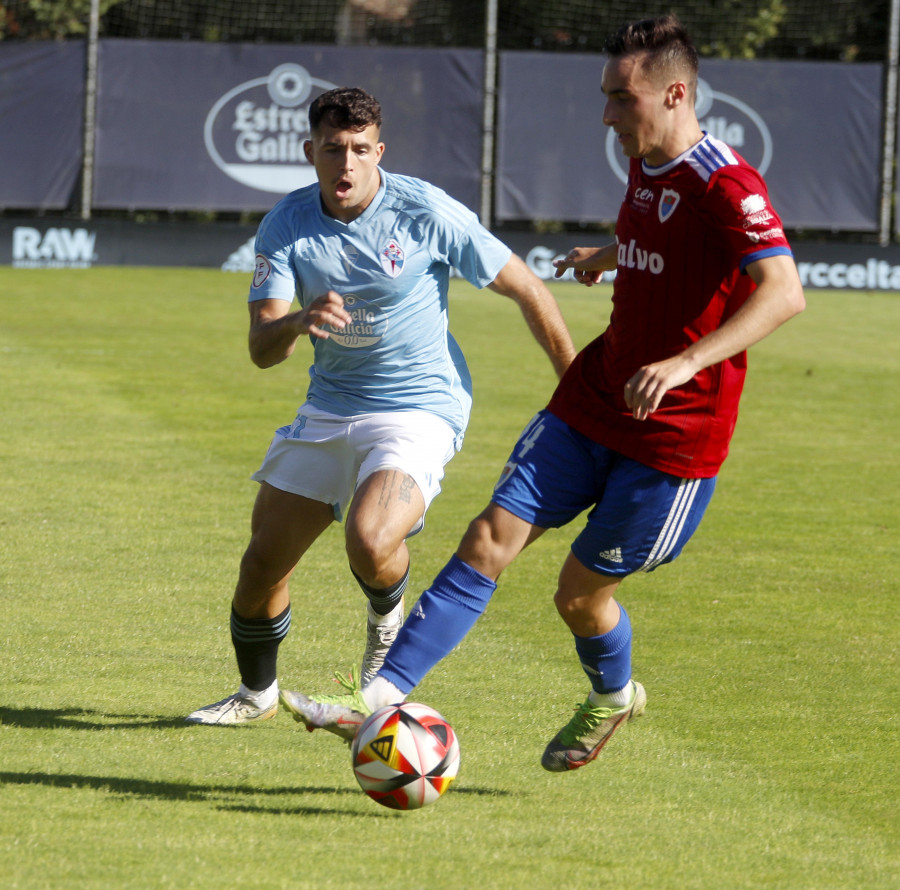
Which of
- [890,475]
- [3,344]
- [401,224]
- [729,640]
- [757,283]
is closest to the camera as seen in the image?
[757,283]

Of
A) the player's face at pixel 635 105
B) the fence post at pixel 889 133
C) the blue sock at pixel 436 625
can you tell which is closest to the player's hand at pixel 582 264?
the player's face at pixel 635 105

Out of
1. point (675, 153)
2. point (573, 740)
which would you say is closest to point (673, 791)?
point (573, 740)

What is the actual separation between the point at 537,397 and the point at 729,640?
6.82m

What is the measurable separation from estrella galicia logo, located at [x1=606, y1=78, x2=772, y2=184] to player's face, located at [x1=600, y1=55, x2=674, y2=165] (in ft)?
60.8

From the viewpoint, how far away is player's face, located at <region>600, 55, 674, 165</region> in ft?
13.1

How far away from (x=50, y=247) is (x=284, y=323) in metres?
17.7

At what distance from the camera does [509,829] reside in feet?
12.8

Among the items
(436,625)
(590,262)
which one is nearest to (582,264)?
(590,262)

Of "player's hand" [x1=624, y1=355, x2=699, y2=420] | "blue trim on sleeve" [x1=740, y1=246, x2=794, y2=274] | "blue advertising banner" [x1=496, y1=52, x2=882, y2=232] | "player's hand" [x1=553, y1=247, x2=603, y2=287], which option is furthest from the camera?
"blue advertising banner" [x1=496, y1=52, x2=882, y2=232]

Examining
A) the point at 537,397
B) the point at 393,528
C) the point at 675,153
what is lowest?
the point at 537,397

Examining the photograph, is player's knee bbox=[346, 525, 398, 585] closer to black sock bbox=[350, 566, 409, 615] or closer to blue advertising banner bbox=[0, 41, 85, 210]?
black sock bbox=[350, 566, 409, 615]

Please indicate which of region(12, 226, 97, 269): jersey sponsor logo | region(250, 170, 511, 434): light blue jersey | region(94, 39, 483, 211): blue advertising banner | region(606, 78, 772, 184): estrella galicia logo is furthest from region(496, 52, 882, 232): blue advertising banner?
region(250, 170, 511, 434): light blue jersey

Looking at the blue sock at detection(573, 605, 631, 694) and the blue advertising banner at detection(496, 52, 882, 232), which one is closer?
the blue sock at detection(573, 605, 631, 694)

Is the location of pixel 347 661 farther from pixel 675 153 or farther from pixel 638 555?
pixel 675 153
